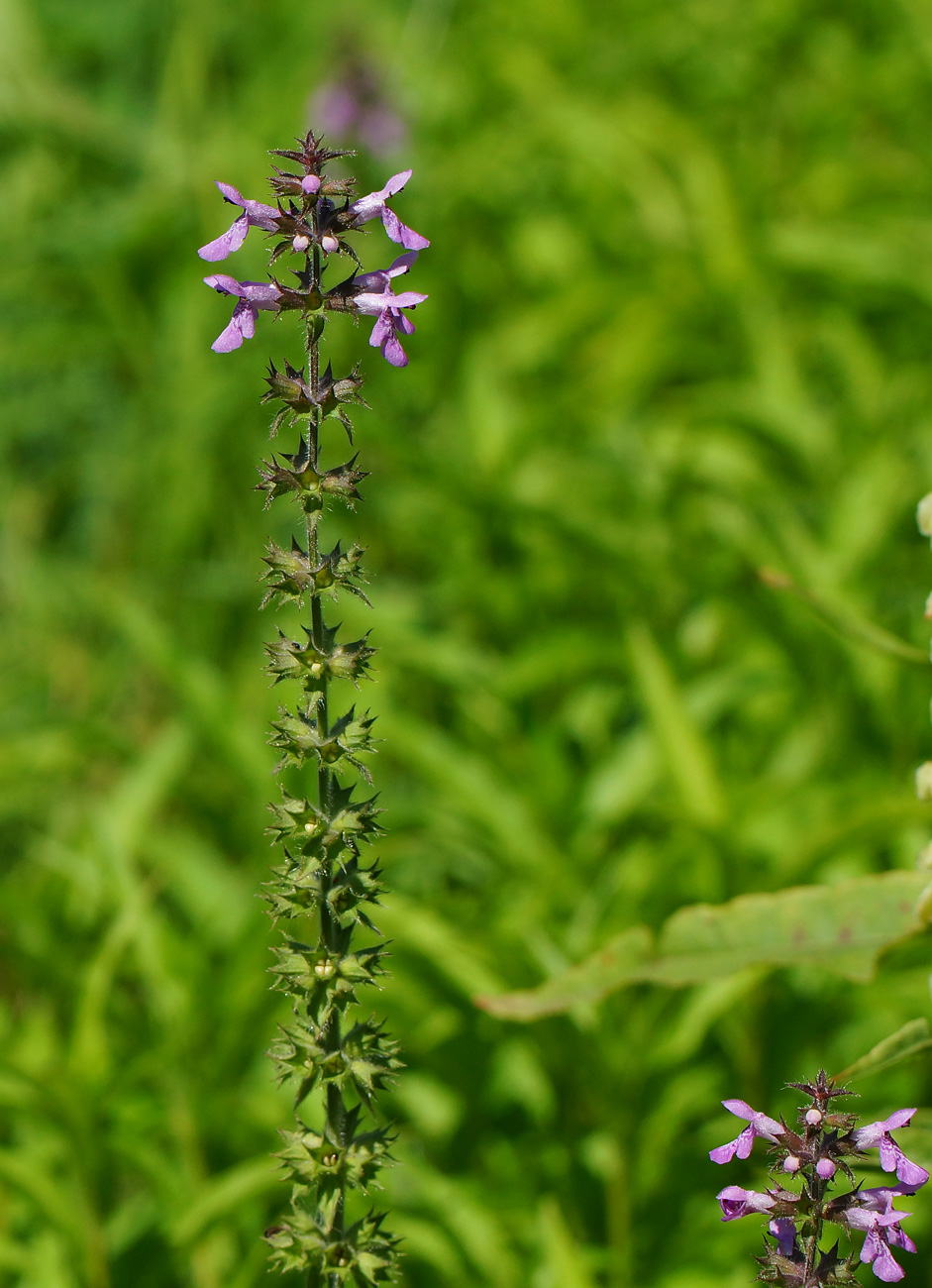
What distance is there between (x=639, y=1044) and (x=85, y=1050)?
3.55 ft

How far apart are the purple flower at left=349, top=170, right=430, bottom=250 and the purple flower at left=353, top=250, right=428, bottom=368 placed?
0.03m

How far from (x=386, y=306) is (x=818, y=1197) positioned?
935 mm

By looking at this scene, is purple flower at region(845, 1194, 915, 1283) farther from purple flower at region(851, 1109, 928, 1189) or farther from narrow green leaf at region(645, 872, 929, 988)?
narrow green leaf at region(645, 872, 929, 988)

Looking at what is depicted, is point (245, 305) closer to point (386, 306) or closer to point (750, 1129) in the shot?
point (386, 306)

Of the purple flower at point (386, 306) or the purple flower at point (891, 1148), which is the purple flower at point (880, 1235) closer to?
the purple flower at point (891, 1148)

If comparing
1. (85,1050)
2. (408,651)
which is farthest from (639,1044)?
(408,651)

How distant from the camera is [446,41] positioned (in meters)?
8.35

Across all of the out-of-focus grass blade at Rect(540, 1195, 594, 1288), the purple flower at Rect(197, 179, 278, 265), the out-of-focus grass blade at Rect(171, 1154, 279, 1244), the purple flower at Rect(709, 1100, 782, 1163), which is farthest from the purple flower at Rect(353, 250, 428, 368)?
the out-of-focus grass blade at Rect(540, 1195, 594, 1288)

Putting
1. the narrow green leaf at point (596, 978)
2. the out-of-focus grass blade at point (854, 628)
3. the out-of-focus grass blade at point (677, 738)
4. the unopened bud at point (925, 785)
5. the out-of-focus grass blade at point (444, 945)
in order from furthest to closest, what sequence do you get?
the out-of-focus grass blade at point (677, 738), the out-of-focus grass blade at point (444, 945), the out-of-focus grass blade at point (854, 628), the narrow green leaf at point (596, 978), the unopened bud at point (925, 785)

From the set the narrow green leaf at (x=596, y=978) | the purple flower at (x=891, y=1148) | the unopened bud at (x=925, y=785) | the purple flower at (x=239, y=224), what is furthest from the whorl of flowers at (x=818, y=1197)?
the purple flower at (x=239, y=224)

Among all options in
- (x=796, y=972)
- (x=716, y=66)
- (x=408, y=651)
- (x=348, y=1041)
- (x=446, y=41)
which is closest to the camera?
(x=348, y=1041)

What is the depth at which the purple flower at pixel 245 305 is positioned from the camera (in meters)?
1.30

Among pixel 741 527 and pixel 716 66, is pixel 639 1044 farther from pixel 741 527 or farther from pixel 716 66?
pixel 716 66

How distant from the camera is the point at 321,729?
1401 millimetres
